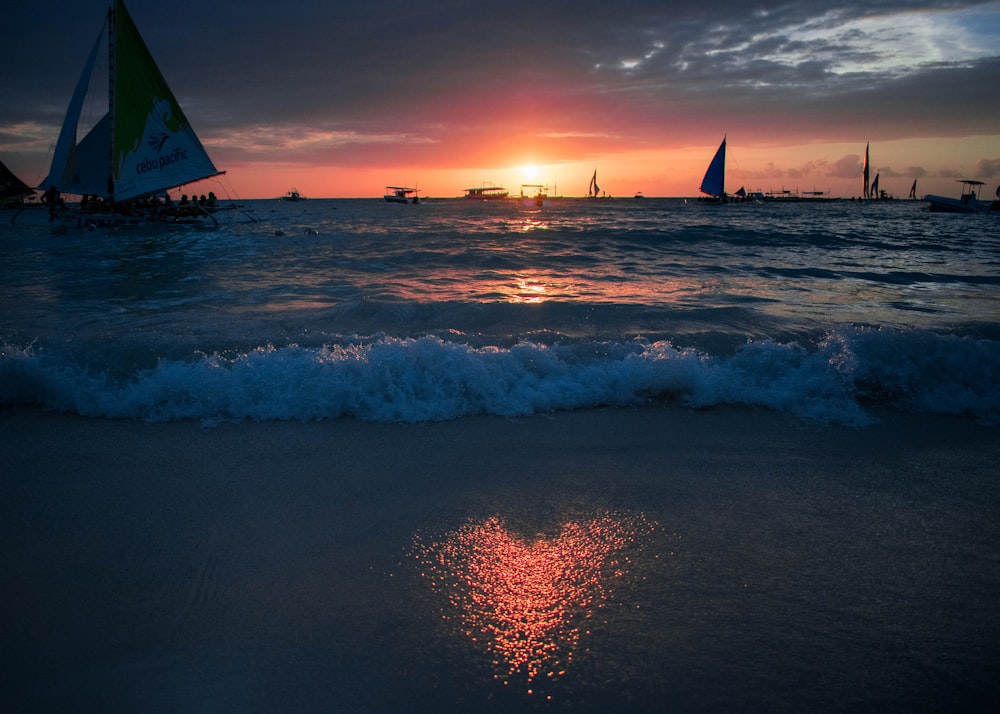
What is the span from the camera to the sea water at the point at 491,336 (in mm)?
5023

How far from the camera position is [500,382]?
5.20 metres

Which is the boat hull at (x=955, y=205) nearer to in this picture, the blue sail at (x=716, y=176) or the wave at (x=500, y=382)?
the blue sail at (x=716, y=176)

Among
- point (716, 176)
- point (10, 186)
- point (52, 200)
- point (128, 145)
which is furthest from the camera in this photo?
point (716, 176)

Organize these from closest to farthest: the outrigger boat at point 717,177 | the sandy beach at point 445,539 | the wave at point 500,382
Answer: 1. the sandy beach at point 445,539
2. the wave at point 500,382
3. the outrigger boat at point 717,177

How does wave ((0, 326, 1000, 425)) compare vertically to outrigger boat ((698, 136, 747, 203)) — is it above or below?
below

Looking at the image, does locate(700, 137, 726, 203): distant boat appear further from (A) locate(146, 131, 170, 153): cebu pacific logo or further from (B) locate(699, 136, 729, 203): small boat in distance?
(A) locate(146, 131, 170, 153): cebu pacific logo

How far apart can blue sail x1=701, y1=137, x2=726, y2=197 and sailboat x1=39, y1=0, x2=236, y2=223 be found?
185 feet

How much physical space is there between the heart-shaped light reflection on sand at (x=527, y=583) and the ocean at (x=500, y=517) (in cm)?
1

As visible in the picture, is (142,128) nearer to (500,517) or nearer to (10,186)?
(10,186)

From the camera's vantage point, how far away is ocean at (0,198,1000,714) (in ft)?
7.14

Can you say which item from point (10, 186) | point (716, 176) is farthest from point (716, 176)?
point (10, 186)

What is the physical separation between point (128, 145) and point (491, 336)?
22947 millimetres

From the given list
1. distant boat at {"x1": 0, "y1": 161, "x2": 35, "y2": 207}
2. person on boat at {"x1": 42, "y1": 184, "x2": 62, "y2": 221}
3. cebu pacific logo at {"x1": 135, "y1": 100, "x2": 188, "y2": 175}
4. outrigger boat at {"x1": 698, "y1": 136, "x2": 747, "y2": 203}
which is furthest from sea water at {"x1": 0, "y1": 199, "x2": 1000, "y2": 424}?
outrigger boat at {"x1": 698, "y1": 136, "x2": 747, "y2": 203}

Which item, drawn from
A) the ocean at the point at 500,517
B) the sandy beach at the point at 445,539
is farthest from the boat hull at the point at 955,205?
the sandy beach at the point at 445,539
